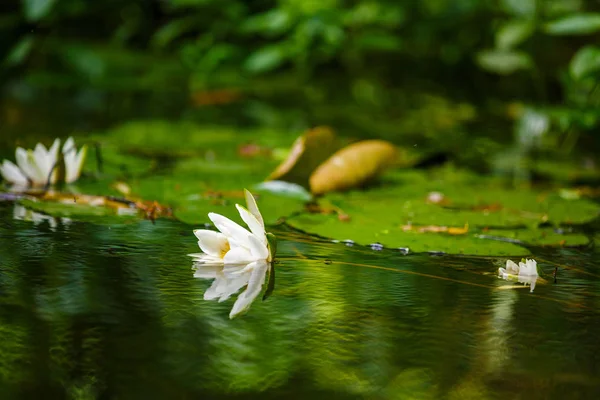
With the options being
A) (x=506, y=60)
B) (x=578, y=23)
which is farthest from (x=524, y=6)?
(x=578, y=23)

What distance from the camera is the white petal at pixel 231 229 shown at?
1153mm

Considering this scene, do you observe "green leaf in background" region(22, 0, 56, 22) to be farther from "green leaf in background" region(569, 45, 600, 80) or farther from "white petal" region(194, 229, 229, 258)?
"white petal" region(194, 229, 229, 258)

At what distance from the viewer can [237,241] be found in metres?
1.17

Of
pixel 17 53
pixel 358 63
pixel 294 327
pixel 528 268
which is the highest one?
pixel 358 63

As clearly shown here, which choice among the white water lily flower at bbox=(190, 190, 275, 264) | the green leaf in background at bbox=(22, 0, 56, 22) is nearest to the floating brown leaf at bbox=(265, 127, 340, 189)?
the white water lily flower at bbox=(190, 190, 275, 264)

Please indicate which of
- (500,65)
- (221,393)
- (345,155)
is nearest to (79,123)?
(345,155)

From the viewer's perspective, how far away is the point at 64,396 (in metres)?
0.73

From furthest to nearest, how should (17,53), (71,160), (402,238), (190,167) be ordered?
(17,53)
(190,167)
(71,160)
(402,238)

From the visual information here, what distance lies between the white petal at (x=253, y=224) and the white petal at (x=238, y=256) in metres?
0.03

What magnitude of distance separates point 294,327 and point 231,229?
0.80 feet

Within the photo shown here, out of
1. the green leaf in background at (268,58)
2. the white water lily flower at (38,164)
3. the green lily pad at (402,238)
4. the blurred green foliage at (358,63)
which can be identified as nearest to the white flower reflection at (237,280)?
the green lily pad at (402,238)

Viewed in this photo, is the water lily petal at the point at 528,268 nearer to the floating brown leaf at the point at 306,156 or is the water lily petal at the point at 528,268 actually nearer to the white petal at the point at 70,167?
the floating brown leaf at the point at 306,156

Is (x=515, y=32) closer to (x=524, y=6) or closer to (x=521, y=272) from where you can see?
(x=524, y=6)

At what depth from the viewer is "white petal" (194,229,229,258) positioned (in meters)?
1.18
